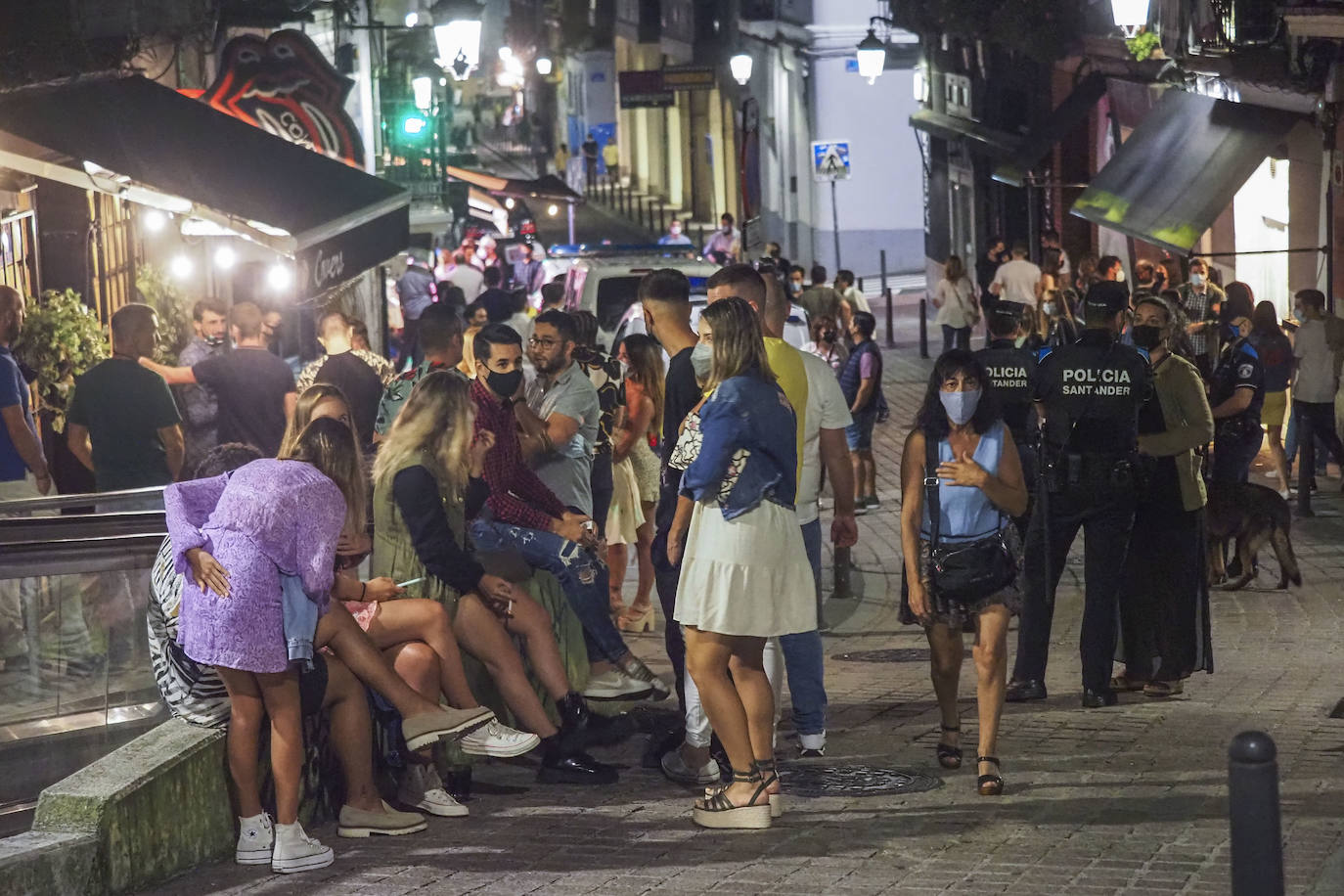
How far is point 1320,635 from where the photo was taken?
11125mm

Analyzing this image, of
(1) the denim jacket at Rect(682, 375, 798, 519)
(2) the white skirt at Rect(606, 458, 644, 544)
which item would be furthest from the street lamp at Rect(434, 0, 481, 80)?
(1) the denim jacket at Rect(682, 375, 798, 519)

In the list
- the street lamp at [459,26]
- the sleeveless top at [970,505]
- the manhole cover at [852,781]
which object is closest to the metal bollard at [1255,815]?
the manhole cover at [852,781]

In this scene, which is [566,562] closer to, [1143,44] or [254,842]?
[254,842]

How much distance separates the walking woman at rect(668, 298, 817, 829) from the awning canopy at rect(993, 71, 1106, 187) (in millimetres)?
21107

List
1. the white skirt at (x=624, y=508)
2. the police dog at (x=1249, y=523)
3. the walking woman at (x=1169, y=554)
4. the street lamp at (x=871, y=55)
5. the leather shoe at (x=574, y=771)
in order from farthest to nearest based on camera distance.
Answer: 1. the street lamp at (x=871, y=55)
2. the police dog at (x=1249, y=523)
3. the white skirt at (x=624, y=508)
4. the walking woman at (x=1169, y=554)
5. the leather shoe at (x=574, y=771)

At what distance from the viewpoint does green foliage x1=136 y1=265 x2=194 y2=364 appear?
17719 mm

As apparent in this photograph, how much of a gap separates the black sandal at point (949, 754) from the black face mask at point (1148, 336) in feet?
8.52

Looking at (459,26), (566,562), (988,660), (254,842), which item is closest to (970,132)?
(459,26)

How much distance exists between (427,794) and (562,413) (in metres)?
2.38

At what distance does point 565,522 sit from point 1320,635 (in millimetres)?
4729

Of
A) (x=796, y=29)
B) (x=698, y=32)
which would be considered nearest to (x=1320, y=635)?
(x=796, y=29)

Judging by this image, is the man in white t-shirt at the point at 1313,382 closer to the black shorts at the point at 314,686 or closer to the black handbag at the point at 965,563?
the black handbag at the point at 965,563

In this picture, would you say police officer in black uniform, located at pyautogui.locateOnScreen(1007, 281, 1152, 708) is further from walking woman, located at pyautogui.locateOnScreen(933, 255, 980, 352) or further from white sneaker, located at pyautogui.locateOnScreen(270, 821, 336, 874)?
walking woman, located at pyautogui.locateOnScreen(933, 255, 980, 352)

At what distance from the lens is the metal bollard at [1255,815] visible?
4.81 m
